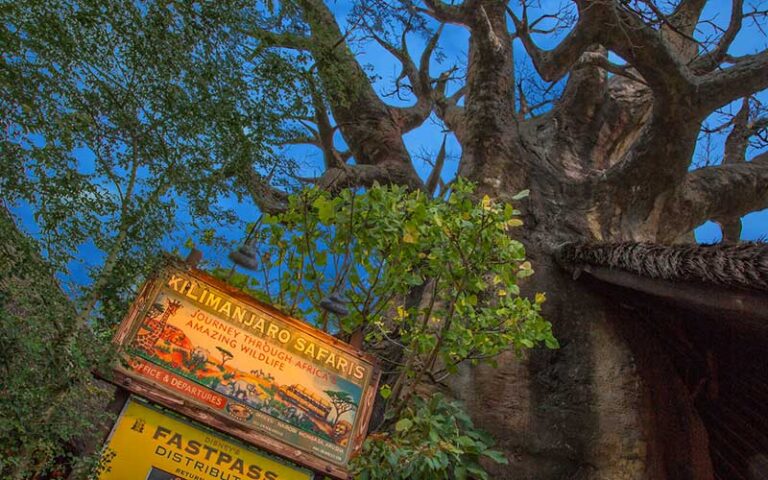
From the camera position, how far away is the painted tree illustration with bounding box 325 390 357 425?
207 centimetres

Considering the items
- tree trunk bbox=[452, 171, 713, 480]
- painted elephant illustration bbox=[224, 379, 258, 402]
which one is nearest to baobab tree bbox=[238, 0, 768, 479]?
tree trunk bbox=[452, 171, 713, 480]

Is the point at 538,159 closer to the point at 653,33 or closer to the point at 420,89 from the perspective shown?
the point at 653,33

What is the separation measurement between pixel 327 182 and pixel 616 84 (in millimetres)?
3884

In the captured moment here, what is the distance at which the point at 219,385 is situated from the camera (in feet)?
6.17

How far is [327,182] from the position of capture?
155 inches

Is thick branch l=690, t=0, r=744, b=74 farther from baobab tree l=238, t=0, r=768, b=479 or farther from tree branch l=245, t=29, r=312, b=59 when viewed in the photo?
tree branch l=245, t=29, r=312, b=59

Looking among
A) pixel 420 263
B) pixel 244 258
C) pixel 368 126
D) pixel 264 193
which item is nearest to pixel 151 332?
pixel 244 258

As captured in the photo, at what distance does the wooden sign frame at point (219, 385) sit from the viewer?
1.75 m

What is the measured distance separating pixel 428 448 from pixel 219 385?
2.99 ft

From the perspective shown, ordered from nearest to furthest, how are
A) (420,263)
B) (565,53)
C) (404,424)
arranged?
(404,424) < (420,263) < (565,53)

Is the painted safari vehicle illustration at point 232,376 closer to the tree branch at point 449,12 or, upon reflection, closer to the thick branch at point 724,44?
the tree branch at point 449,12

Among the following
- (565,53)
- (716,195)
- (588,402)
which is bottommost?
(588,402)

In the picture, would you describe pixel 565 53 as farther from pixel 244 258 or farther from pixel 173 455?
pixel 173 455

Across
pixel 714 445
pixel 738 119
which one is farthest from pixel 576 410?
pixel 738 119
